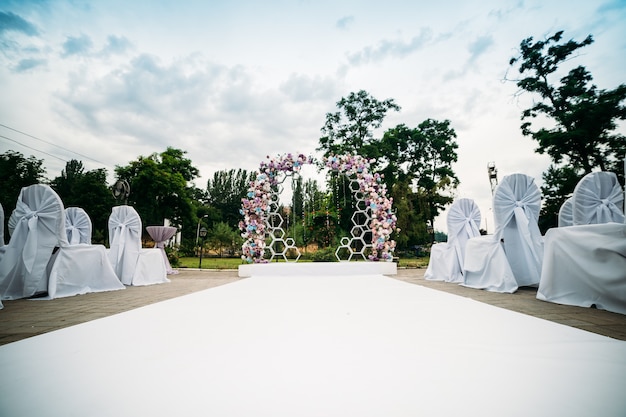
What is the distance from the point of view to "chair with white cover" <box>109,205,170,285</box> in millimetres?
4168

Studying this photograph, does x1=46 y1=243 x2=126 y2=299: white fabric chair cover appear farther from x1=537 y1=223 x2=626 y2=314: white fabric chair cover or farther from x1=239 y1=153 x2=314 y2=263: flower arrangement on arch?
x1=537 y1=223 x2=626 y2=314: white fabric chair cover

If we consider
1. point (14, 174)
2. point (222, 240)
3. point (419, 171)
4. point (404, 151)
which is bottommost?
point (222, 240)

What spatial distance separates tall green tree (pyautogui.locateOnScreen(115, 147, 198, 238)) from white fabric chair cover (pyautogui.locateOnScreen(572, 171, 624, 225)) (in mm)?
20057

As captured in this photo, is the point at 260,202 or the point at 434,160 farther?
the point at 434,160

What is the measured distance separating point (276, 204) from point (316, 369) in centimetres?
543

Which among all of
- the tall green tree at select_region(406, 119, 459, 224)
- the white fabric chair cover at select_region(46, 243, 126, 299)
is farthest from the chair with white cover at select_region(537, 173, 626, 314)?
the tall green tree at select_region(406, 119, 459, 224)

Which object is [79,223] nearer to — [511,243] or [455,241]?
[455,241]

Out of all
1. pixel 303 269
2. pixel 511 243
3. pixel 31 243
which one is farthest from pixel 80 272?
pixel 511 243

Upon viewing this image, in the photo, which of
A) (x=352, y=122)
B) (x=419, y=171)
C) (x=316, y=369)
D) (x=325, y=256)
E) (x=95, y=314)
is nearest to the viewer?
(x=316, y=369)

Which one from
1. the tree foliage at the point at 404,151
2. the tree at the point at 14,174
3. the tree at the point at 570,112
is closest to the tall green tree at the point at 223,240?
the tree foliage at the point at 404,151

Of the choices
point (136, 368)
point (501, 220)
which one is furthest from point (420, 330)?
point (501, 220)

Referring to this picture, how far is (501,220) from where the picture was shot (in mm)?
3432

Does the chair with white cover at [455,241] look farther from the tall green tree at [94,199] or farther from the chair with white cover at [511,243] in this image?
the tall green tree at [94,199]

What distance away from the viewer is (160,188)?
17.4 metres
